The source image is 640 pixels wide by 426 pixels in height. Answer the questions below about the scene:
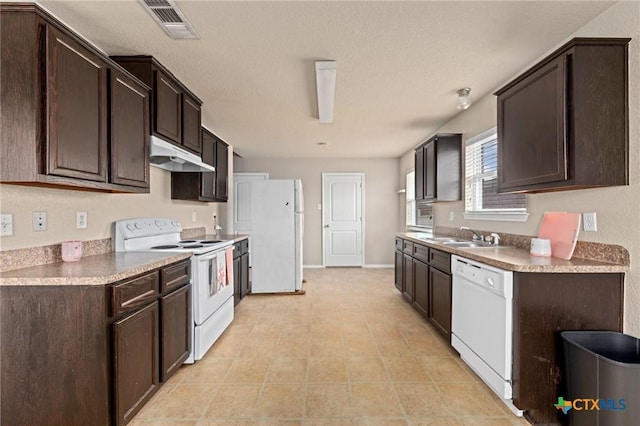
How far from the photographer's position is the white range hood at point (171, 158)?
2.51 m

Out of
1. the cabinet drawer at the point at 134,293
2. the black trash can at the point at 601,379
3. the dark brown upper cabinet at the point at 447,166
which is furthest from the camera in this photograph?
the dark brown upper cabinet at the point at 447,166

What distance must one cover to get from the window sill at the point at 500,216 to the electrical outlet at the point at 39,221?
3471 mm

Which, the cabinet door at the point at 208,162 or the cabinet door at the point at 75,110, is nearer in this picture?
the cabinet door at the point at 75,110

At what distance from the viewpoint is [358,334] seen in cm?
319

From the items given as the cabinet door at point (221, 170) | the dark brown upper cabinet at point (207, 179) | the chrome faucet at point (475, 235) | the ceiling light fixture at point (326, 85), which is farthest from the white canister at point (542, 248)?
the cabinet door at point (221, 170)

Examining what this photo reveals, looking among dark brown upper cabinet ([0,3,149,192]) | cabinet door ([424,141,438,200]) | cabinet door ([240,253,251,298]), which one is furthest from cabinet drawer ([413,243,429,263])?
dark brown upper cabinet ([0,3,149,192])

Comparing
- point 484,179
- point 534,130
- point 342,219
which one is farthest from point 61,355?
point 342,219

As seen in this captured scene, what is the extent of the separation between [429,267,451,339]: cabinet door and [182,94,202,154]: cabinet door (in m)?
2.73

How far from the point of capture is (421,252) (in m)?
3.52

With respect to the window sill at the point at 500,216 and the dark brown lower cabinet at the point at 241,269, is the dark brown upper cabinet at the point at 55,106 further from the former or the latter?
the window sill at the point at 500,216

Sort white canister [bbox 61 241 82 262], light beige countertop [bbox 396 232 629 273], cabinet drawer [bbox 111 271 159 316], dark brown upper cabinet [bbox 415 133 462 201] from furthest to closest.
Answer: dark brown upper cabinet [bbox 415 133 462 201] < white canister [bbox 61 241 82 262] < light beige countertop [bbox 396 232 629 273] < cabinet drawer [bbox 111 271 159 316]

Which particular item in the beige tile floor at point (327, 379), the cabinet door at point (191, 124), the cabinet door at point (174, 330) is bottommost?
the beige tile floor at point (327, 379)

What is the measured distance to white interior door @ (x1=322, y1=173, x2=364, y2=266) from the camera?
22.4 ft

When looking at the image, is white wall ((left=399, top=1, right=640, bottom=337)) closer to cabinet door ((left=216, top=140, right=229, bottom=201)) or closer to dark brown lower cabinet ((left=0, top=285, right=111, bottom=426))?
dark brown lower cabinet ((left=0, top=285, right=111, bottom=426))
